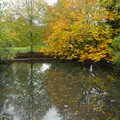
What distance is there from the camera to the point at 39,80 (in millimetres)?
23594

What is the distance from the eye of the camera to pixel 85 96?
57.7ft

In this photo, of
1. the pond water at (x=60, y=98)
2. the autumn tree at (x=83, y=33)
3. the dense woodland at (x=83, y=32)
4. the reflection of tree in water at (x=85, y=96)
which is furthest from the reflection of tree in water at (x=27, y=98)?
the autumn tree at (x=83, y=33)

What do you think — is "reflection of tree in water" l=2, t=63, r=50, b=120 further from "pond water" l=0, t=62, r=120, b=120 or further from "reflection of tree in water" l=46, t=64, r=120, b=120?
"reflection of tree in water" l=46, t=64, r=120, b=120

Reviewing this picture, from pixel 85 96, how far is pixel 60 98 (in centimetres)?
158

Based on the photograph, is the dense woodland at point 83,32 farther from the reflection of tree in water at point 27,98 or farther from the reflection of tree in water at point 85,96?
the reflection of tree in water at point 27,98

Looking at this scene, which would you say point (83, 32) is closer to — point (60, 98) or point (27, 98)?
point (60, 98)

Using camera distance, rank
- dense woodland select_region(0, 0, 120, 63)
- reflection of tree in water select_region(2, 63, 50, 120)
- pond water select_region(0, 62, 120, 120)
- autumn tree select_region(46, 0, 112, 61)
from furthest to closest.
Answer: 1. autumn tree select_region(46, 0, 112, 61)
2. dense woodland select_region(0, 0, 120, 63)
3. reflection of tree in water select_region(2, 63, 50, 120)
4. pond water select_region(0, 62, 120, 120)

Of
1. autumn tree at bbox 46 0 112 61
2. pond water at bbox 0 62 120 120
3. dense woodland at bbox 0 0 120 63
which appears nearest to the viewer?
pond water at bbox 0 62 120 120

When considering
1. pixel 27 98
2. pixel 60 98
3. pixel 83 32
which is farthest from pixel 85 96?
pixel 83 32

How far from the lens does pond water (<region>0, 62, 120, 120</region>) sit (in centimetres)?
1360

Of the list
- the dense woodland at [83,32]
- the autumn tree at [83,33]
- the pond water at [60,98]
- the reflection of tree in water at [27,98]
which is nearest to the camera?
the pond water at [60,98]

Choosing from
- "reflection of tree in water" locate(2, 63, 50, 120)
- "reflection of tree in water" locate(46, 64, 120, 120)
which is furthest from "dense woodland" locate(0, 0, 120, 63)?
"reflection of tree in water" locate(2, 63, 50, 120)

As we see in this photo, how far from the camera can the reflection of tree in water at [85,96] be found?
13.7m

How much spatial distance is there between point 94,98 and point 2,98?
519cm
